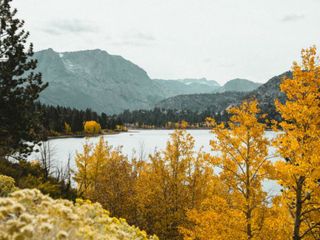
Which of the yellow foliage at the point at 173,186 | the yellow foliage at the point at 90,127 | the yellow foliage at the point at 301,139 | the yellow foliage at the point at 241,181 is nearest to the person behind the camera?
the yellow foliage at the point at 301,139

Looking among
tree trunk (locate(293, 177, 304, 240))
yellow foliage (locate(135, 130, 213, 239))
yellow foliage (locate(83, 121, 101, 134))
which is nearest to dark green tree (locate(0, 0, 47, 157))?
yellow foliage (locate(135, 130, 213, 239))

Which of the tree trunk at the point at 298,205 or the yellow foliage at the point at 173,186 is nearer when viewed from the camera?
the tree trunk at the point at 298,205

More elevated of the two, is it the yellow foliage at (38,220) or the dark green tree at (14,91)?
the dark green tree at (14,91)

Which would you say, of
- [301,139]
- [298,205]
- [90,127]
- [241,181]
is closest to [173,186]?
[241,181]

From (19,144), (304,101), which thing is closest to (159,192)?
(19,144)

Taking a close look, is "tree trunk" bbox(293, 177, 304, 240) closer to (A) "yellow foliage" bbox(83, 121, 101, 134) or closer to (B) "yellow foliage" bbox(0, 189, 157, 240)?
(B) "yellow foliage" bbox(0, 189, 157, 240)

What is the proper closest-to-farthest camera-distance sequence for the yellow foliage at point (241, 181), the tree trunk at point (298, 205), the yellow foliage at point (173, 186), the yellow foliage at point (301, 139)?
the yellow foliage at point (301, 139) → the tree trunk at point (298, 205) → the yellow foliage at point (241, 181) → the yellow foliage at point (173, 186)

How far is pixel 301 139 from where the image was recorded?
534 inches

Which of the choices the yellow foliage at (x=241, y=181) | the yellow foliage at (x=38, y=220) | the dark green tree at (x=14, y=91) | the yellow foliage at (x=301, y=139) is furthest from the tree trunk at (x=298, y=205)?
the dark green tree at (x=14, y=91)

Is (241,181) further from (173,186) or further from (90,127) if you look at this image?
(90,127)

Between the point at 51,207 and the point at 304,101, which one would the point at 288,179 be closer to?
the point at 304,101

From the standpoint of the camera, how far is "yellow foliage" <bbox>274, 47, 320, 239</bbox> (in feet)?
41.9

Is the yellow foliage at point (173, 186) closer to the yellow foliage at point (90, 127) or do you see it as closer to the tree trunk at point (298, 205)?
the tree trunk at point (298, 205)

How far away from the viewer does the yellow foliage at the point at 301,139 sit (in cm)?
1276
